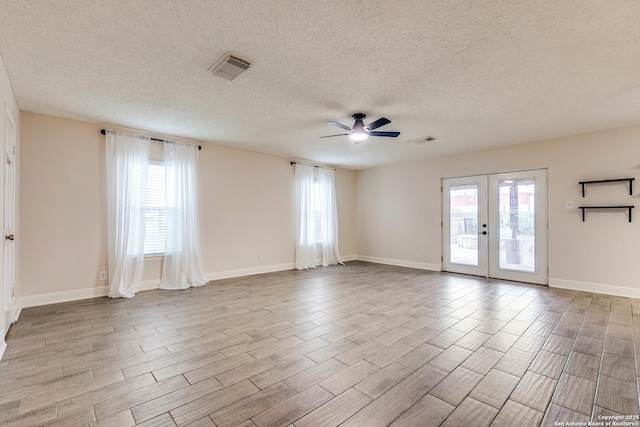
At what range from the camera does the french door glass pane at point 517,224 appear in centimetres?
545

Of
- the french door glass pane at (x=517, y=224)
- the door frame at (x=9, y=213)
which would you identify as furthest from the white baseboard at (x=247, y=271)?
the french door glass pane at (x=517, y=224)

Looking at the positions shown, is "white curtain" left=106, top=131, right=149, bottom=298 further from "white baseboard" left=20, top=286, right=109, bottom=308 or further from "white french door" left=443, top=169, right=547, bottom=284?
"white french door" left=443, top=169, right=547, bottom=284

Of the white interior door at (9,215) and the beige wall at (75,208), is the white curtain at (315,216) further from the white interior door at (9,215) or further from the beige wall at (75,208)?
the white interior door at (9,215)

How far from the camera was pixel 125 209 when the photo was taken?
4.64m

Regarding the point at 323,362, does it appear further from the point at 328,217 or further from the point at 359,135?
the point at 328,217

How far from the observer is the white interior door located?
9.85 feet

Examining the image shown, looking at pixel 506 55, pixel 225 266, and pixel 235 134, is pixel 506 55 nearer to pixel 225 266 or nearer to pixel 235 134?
pixel 235 134

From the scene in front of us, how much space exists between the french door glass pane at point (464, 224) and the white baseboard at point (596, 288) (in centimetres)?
138

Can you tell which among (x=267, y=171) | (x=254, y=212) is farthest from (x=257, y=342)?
(x=267, y=171)

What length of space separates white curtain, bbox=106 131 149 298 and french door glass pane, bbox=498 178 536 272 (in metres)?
6.55

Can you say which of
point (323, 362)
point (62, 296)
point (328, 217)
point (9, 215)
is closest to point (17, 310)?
point (62, 296)

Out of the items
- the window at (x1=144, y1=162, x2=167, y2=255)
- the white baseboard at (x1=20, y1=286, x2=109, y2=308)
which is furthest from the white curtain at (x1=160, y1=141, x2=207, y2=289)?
the white baseboard at (x1=20, y1=286, x2=109, y2=308)

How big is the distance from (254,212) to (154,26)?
4326 mm

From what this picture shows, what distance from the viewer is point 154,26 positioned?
2.24 m
